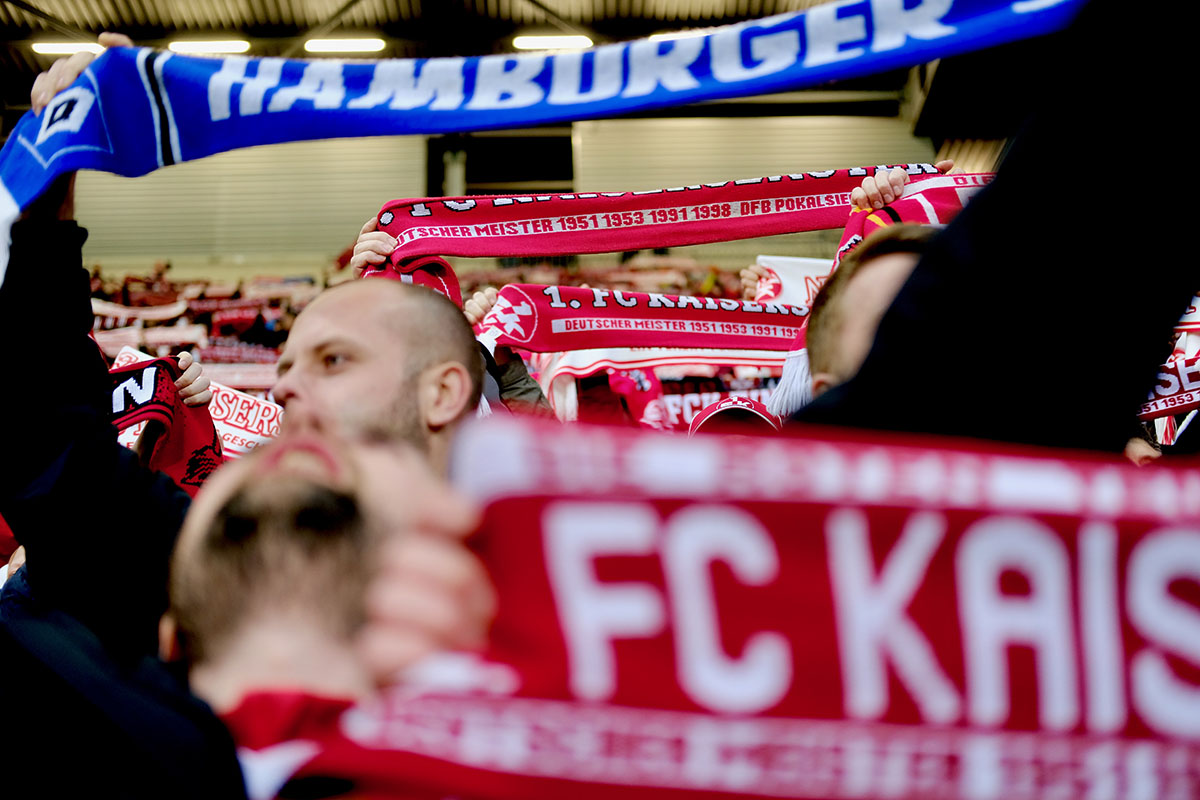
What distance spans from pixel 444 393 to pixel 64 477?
0.62m

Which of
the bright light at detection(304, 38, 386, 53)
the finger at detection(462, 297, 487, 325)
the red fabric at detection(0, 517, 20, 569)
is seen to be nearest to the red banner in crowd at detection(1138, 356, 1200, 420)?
the finger at detection(462, 297, 487, 325)

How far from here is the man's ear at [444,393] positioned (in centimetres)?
158

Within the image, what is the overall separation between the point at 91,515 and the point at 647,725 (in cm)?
114

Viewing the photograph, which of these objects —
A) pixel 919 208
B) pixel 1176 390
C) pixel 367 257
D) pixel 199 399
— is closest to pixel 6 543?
pixel 199 399

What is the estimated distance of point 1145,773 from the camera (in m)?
0.70

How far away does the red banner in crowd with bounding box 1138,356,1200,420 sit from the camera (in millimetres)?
2990

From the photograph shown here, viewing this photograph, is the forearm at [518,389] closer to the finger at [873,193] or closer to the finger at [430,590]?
the finger at [873,193]

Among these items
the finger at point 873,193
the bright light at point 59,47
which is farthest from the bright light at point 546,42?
the finger at point 873,193

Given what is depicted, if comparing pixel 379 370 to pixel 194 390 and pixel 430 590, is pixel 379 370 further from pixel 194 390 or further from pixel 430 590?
pixel 194 390

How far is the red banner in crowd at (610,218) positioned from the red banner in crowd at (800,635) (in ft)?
6.44

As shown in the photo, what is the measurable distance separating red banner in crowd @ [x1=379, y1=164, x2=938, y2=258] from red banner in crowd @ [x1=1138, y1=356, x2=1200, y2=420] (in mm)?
1278

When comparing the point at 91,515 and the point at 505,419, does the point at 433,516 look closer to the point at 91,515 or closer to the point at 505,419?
the point at 505,419

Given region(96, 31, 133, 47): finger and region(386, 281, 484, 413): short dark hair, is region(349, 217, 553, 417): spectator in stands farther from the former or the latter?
region(96, 31, 133, 47): finger

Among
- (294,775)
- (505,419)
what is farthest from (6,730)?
(505,419)
